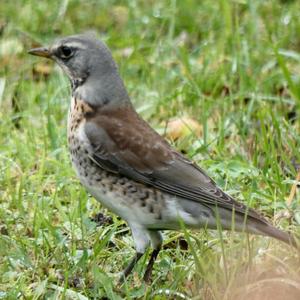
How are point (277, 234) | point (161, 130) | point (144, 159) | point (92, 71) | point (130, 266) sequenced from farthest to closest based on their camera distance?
point (161, 130) → point (92, 71) → point (144, 159) → point (130, 266) → point (277, 234)

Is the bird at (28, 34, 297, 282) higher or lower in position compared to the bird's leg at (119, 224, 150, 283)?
higher

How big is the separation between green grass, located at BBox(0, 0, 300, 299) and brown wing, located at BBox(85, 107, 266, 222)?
0.28 meters

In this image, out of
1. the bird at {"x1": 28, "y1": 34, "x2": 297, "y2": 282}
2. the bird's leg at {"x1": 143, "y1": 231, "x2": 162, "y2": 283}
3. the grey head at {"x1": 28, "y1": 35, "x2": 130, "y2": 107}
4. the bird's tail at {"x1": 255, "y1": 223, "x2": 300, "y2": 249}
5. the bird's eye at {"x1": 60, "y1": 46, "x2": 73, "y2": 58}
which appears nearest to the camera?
the bird's tail at {"x1": 255, "y1": 223, "x2": 300, "y2": 249}

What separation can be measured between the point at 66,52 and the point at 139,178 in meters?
0.92

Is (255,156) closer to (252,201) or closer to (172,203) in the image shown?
(252,201)

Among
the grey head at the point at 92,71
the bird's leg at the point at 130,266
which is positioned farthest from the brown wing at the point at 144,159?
the bird's leg at the point at 130,266

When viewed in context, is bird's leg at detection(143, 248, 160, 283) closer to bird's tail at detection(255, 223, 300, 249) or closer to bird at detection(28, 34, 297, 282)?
bird at detection(28, 34, 297, 282)

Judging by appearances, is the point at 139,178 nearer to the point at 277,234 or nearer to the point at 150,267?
the point at 150,267

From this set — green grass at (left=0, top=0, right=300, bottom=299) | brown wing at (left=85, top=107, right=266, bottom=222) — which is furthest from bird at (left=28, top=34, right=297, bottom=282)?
green grass at (left=0, top=0, right=300, bottom=299)

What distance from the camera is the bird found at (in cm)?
547

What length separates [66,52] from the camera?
5.97 metres

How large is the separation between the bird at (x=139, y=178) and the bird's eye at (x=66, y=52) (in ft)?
0.73

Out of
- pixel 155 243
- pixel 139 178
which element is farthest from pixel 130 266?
pixel 139 178

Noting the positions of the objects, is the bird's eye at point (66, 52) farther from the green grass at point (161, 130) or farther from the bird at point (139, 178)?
the green grass at point (161, 130)
